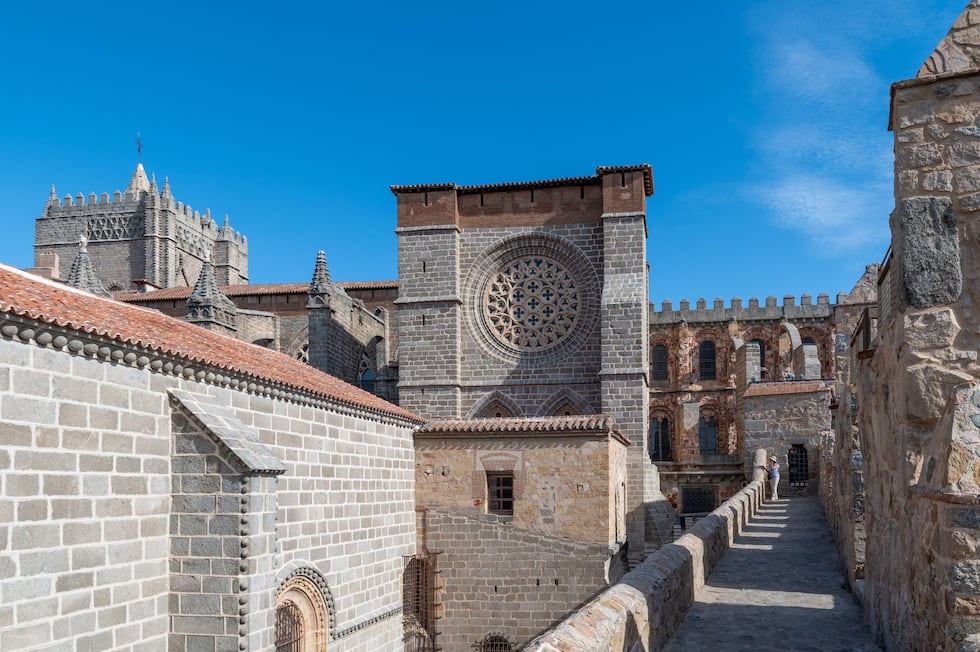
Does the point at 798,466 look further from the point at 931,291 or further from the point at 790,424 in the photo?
the point at 931,291

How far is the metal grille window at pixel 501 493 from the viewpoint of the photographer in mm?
15852

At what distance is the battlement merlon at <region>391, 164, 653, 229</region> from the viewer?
23.0m

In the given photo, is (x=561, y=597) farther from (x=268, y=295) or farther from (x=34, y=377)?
(x=268, y=295)

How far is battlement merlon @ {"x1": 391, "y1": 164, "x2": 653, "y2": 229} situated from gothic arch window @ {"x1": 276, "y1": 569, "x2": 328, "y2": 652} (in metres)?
13.9

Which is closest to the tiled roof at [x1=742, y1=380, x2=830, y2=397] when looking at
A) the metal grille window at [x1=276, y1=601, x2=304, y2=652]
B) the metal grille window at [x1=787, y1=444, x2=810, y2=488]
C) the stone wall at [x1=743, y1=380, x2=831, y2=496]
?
A: the stone wall at [x1=743, y1=380, x2=831, y2=496]

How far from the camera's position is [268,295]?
3084 centimetres

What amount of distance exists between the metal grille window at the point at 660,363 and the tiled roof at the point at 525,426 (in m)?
27.3

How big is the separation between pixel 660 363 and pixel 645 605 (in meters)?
38.1

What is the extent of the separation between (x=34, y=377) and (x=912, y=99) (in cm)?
683

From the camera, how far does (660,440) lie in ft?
135

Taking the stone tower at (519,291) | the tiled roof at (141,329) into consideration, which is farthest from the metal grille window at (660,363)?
the tiled roof at (141,329)

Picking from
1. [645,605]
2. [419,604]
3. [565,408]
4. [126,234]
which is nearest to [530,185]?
[565,408]

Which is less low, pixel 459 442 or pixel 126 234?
pixel 126 234

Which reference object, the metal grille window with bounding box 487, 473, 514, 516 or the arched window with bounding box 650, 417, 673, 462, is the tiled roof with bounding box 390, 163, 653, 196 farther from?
the arched window with bounding box 650, 417, 673, 462
